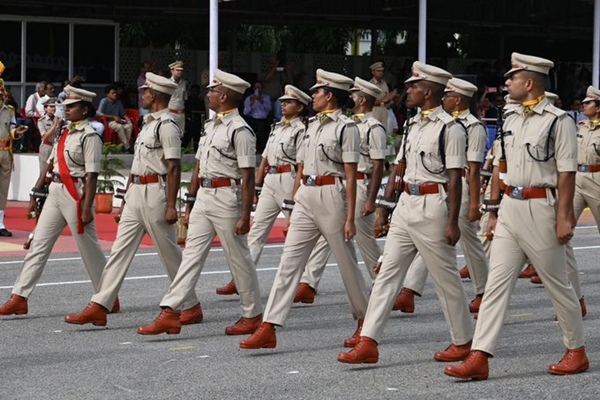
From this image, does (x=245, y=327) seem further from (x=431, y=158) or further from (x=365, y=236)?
(x=431, y=158)

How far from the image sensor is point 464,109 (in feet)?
37.4

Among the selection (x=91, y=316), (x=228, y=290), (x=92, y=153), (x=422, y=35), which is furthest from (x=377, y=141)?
(x=422, y=35)

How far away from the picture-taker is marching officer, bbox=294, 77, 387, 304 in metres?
11.5

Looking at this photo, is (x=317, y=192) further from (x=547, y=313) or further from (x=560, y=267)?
(x=547, y=313)

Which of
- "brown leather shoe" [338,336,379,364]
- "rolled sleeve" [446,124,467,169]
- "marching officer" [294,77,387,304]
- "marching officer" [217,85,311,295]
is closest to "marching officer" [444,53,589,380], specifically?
"rolled sleeve" [446,124,467,169]

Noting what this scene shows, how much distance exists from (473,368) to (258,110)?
19.5m

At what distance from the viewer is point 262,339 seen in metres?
9.95

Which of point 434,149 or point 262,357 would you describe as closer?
point 434,149

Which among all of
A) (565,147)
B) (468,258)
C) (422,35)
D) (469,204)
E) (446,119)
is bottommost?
(468,258)

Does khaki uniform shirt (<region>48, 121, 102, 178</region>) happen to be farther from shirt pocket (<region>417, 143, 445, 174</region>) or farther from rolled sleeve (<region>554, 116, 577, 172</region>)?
rolled sleeve (<region>554, 116, 577, 172</region>)

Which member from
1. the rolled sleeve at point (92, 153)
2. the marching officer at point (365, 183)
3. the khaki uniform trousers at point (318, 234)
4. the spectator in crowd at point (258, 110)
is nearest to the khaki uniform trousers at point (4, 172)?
the marching officer at point (365, 183)

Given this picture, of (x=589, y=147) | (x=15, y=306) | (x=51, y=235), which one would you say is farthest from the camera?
(x=589, y=147)

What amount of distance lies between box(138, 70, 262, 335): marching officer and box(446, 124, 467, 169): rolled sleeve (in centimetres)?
172

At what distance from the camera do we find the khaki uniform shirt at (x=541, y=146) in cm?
890
